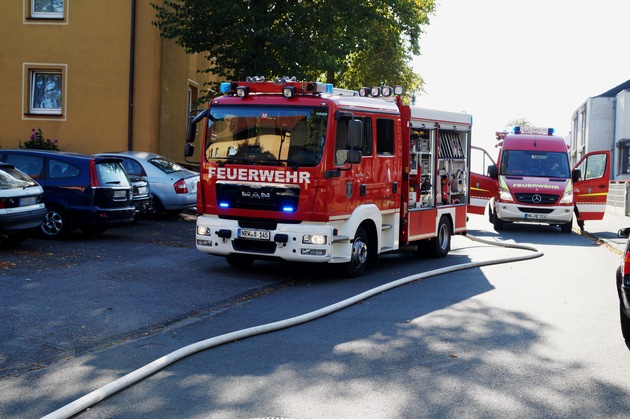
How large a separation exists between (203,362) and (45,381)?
4.27ft

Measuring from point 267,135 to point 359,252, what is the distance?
232 centimetres

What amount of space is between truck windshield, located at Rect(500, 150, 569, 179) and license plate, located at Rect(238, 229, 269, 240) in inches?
531

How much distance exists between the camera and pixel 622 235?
27.2 ft

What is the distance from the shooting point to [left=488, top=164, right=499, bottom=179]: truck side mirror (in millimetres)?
24047

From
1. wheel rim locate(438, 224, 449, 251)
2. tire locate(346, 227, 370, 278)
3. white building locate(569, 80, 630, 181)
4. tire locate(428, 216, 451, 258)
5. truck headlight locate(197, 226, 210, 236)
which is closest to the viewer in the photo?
truck headlight locate(197, 226, 210, 236)

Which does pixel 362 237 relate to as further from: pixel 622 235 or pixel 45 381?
pixel 45 381

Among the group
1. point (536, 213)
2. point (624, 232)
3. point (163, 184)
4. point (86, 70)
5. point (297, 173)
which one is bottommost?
point (536, 213)

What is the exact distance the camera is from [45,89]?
27281 mm

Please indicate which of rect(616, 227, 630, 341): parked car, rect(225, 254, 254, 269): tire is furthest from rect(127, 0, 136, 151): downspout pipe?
rect(616, 227, 630, 341): parked car

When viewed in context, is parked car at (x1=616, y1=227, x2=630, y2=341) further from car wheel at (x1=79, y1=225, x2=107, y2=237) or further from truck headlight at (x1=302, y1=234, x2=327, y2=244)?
car wheel at (x1=79, y1=225, x2=107, y2=237)

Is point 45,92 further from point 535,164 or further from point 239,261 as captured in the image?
point 239,261

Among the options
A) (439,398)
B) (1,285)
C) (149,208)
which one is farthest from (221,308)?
(149,208)

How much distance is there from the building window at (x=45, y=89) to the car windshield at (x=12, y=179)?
13.2 metres

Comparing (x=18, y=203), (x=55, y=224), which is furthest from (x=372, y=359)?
(x=55, y=224)
